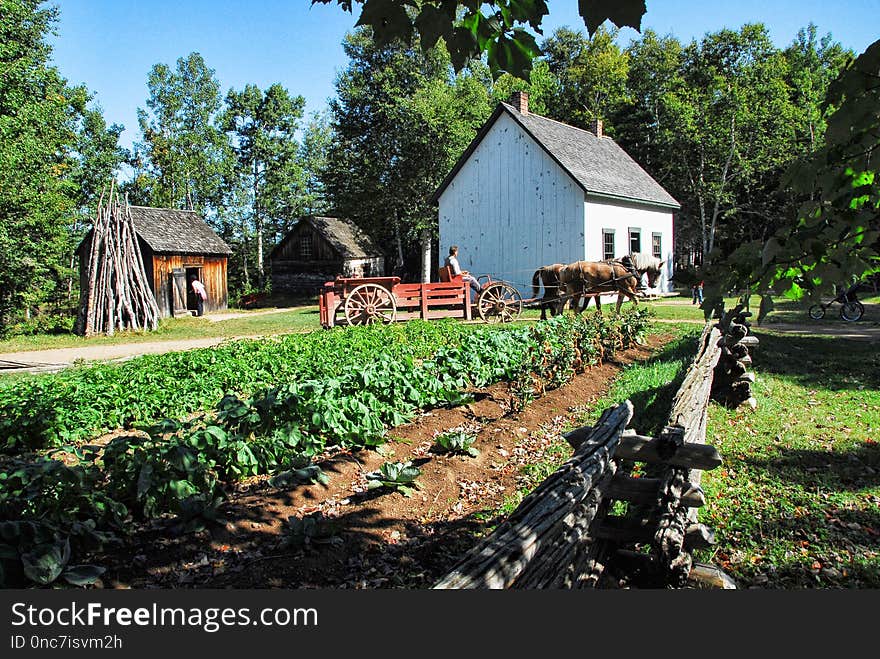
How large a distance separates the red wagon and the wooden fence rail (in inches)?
453

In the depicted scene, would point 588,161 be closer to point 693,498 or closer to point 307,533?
point 693,498

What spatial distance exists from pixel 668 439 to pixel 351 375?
122 inches

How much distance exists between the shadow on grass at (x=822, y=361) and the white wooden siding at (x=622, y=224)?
32.5 feet

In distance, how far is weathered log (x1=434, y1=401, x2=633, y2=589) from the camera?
7.66 ft

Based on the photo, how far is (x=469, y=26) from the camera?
3.33m

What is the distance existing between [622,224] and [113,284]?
740 inches

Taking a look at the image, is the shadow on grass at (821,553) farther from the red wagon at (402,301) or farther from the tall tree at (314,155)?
the tall tree at (314,155)

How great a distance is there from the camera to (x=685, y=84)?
128 ft

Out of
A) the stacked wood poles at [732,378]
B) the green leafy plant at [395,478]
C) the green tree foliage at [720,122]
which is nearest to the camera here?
the green leafy plant at [395,478]

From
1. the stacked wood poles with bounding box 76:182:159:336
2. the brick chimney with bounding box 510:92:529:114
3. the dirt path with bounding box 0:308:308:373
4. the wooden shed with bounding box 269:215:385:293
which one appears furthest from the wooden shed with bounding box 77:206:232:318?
the brick chimney with bounding box 510:92:529:114

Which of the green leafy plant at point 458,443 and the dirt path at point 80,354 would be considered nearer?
the green leafy plant at point 458,443

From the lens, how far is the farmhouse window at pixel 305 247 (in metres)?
41.3

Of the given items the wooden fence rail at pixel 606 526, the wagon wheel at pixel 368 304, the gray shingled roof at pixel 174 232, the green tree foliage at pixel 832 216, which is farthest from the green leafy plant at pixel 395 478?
the gray shingled roof at pixel 174 232

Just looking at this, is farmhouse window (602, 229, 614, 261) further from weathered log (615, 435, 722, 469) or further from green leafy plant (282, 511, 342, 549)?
green leafy plant (282, 511, 342, 549)
